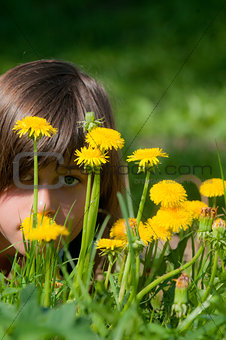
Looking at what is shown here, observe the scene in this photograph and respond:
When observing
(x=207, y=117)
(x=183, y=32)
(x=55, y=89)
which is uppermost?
(x=183, y=32)

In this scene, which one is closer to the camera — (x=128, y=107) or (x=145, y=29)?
(x=128, y=107)

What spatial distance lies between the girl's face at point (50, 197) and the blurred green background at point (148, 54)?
2.27ft

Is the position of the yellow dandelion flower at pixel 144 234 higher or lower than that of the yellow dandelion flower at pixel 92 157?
lower

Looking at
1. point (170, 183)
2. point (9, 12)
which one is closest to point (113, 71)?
point (9, 12)

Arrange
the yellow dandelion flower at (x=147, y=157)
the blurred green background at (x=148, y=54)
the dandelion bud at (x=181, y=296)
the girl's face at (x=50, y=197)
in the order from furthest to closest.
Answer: the blurred green background at (x=148, y=54)
the girl's face at (x=50, y=197)
the yellow dandelion flower at (x=147, y=157)
the dandelion bud at (x=181, y=296)

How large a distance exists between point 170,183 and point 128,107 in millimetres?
2015

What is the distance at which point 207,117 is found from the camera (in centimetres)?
257

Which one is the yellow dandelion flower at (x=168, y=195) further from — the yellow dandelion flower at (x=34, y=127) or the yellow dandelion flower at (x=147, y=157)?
the yellow dandelion flower at (x=34, y=127)

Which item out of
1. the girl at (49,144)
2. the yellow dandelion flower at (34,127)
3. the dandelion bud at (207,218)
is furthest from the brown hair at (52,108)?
the dandelion bud at (207,218)

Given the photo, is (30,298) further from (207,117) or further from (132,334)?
(207,117)

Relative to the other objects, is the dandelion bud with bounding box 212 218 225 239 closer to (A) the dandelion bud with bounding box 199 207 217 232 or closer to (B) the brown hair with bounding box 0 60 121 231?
(A) the dandelion bud with bounding box 199 207 217 232

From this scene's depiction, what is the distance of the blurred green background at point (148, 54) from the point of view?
235 centimetres

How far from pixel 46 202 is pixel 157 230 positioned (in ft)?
0.91

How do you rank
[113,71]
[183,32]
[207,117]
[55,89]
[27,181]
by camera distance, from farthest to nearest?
[183,32] < [113,71] < [207,117] < [55,89] < [27,181]
